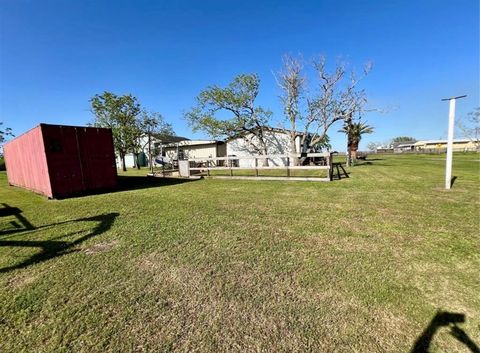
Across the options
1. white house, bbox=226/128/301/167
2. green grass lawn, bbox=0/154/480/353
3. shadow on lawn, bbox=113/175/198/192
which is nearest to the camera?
green grass lawn, bbox=0/154/480/353

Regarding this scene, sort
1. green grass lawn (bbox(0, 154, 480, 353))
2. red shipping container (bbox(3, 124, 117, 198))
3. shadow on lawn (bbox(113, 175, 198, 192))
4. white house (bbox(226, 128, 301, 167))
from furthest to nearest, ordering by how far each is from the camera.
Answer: white house (bbox(226, 128, 301, 167)), shadow on lawn (bbox(113, 175, 198, 192)), red shipping container (bbox(3, 124, 117, 198)), green grass lawn (bbox(0, 154, 480, 353))

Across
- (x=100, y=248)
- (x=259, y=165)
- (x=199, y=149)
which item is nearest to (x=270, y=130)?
(x=259, y=165)

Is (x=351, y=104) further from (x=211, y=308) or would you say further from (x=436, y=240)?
(x=211, y=308)

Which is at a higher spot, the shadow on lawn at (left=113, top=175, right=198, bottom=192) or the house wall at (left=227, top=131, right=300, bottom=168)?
the house wall at (left=227, top=131, right=300, bottom=168)

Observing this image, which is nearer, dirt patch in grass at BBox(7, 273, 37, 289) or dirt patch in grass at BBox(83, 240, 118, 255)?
dirt patch in grass at BBox(7, 273, 37, 289)

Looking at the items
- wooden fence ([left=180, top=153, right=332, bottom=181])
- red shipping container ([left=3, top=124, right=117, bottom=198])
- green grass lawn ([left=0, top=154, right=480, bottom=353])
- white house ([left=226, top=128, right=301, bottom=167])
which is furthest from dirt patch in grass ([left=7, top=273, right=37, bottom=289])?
white house ([left=226, top=128, right=301, bottom=167])

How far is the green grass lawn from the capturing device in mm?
1992

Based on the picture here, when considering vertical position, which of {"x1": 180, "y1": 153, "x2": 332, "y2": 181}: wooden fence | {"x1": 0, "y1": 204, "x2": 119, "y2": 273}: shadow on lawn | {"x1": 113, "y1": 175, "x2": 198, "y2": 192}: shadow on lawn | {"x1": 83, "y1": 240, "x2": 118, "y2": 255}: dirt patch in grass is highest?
{"x1": 180, "y1": 153, "x2": 332, "y2": 181}: wooden fence

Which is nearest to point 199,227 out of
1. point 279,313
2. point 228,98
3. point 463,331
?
point 279,313

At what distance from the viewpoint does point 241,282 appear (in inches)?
108

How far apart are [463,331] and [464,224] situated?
328cm

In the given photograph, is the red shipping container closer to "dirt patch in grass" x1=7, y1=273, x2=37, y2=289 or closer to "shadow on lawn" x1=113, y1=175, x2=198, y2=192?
"shadow on lawn" x1=113, y1=175, x2=198, y2=192

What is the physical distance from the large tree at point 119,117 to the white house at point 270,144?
952 centimetres

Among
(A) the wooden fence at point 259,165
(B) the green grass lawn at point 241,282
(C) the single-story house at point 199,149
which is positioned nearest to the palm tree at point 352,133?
(A) the wooden fence at point 259,165
